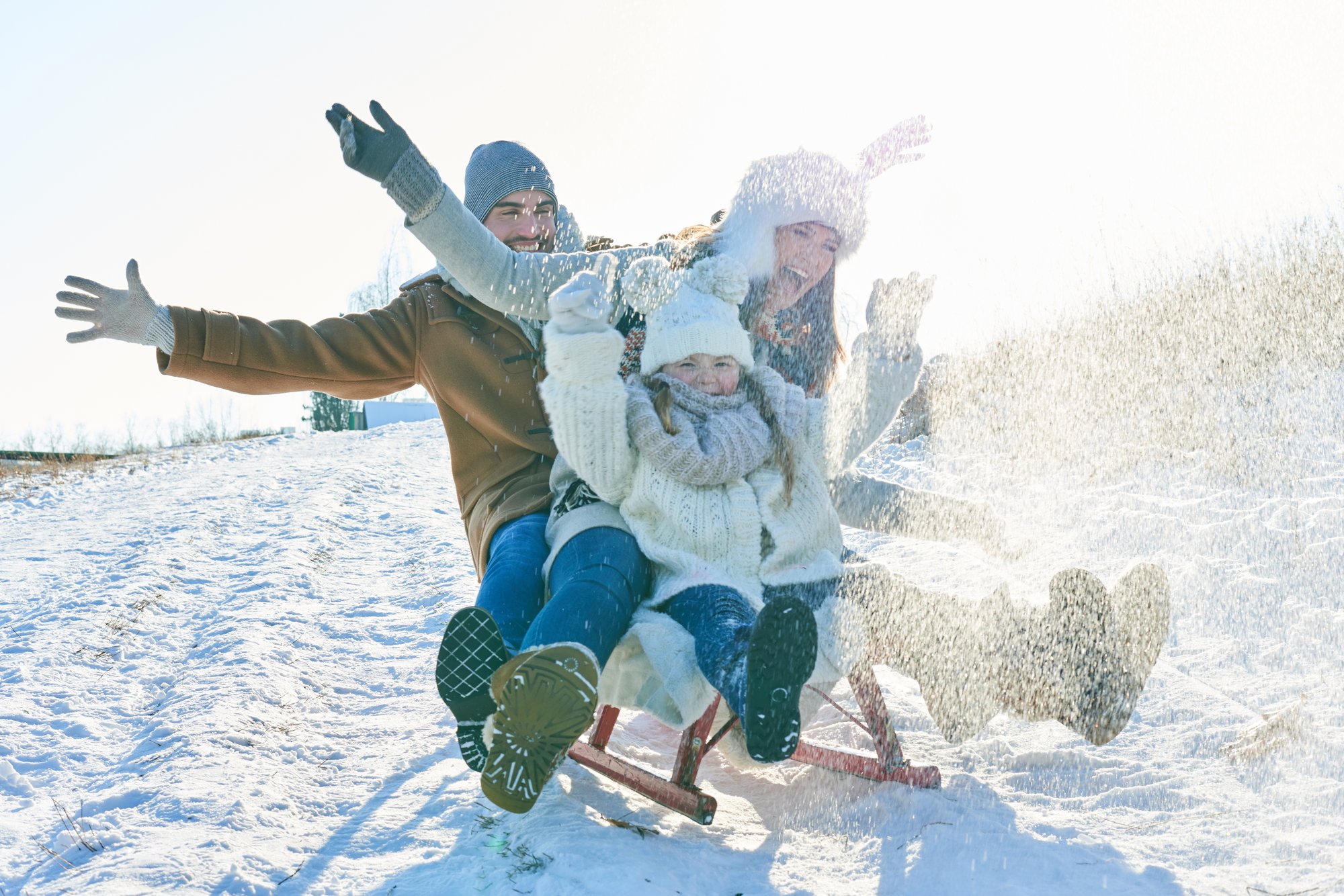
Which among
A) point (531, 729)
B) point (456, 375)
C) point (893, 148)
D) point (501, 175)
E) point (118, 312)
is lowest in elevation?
point (531, 729)

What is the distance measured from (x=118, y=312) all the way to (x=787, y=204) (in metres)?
1.89

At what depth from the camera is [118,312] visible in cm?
257

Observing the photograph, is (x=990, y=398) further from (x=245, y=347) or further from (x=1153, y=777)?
(x=245, y=347)

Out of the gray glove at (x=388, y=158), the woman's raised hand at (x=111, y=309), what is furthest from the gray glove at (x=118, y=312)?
the gray glove at (x=388, y=158)

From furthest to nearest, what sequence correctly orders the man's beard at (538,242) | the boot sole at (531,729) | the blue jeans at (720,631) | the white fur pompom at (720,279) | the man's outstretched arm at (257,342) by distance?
the man's beard at (538,242) < the white fur pompom at (720,279) < the man's outstretched arm at (257,342) < the blue jeans at (720,631) < the boot sole at (531,729)

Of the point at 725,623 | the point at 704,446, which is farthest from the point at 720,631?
the point at 704,446

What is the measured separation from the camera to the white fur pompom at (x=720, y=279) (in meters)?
2.71

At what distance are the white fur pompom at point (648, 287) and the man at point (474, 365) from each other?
19.0 inches

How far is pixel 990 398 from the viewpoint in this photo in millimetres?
9023

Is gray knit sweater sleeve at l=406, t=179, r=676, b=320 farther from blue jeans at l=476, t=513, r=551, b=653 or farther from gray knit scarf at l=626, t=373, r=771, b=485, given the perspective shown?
blue jeans at l=476, t=513, r=551, b=653

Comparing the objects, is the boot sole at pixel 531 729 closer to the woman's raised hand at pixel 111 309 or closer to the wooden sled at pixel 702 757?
the wooden sled at pixel 702 757

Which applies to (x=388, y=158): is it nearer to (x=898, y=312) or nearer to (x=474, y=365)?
(x=474, y=365)

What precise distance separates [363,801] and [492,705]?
710 millimetres

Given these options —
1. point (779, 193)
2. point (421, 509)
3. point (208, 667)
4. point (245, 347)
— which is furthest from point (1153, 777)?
point (421, 509)
